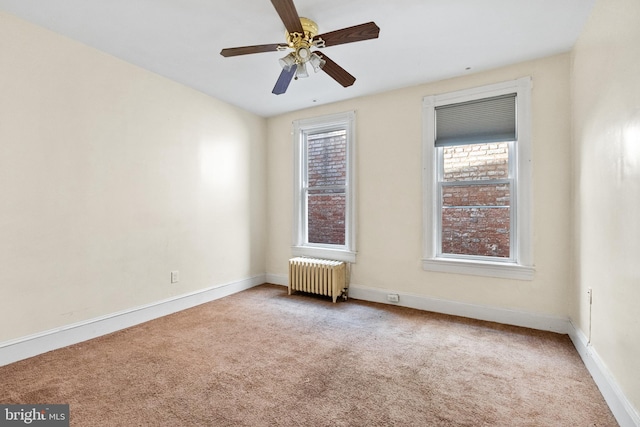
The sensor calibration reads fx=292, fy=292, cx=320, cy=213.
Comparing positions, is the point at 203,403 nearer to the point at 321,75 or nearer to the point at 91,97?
the point at 91,97

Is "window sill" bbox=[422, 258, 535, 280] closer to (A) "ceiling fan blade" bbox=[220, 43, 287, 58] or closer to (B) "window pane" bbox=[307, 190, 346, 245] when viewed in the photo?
(B) "window pane" bbox=[307, 190, 346, 245]

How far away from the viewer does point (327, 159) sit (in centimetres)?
429

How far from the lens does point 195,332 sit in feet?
9.29

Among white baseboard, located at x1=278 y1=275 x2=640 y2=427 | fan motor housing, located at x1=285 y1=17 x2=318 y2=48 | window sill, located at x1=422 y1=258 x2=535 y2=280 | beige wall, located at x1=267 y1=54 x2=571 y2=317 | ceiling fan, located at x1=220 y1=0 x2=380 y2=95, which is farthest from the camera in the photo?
window sill, located at x1=422 y1=258 x2=535 y2=280

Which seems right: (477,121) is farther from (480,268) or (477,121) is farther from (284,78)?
(284,78)

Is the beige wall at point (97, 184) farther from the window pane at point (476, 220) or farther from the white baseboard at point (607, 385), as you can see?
the white baseboard at point (607, 385)

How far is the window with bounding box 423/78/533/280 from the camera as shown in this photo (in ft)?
9.70

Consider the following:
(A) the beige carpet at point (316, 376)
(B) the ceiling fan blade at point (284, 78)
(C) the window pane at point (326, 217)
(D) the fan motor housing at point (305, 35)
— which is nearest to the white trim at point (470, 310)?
(A) the beige carpet at point (316, 376)

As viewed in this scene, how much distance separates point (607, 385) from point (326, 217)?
317 cm

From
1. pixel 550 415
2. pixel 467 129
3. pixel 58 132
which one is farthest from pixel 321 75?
pixel 550 415

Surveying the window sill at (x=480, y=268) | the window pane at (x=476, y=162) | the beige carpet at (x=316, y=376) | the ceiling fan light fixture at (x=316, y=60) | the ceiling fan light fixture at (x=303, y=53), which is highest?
the ceiling fan light fixture at (x=303, y=53)

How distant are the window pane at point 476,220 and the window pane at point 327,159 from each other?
4.70ft

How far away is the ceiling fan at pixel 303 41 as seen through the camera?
188 cm

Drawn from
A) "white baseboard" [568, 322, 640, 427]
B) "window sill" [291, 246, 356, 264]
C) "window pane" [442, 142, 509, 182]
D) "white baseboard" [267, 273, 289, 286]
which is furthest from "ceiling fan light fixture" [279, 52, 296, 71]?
"white baseboard" [267, 273, 289, 286]
